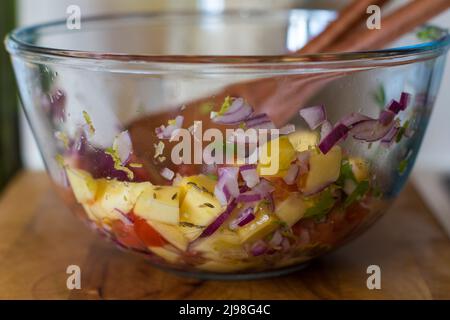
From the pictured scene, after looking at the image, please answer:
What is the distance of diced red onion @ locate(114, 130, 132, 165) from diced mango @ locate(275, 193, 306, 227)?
0.17 m

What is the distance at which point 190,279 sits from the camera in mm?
874

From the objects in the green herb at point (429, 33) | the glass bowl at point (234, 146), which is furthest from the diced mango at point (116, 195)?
the green herb at point (429, 33)

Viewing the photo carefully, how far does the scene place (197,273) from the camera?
860 mm

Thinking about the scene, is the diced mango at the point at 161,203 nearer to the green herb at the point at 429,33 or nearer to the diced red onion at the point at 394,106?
the diced red onion at the point at 394,106

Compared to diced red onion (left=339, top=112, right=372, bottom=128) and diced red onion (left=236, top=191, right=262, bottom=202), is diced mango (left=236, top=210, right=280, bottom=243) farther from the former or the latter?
diced red onion (left=339, top=112, right=372, bottom=128)

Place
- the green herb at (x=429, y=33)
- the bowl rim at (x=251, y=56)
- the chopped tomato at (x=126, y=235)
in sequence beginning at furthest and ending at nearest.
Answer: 1. the green herb at (x=429, y=33)
2. the chopped tomato at (x=126, y=235)
3. the bowl rim at (x=251, y=56)

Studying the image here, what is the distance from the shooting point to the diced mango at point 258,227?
2.45 ft

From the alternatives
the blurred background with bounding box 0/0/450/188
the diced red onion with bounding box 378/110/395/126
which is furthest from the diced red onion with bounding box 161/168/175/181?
the blurred background with bounding box 0/0/450/188

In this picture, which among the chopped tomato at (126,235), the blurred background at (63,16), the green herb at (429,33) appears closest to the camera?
the chopped tomato at (126,235)

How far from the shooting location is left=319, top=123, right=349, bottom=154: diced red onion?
74 centimetres

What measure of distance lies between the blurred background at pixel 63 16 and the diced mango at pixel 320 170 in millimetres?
591

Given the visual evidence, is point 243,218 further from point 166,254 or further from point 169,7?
point 169,7
